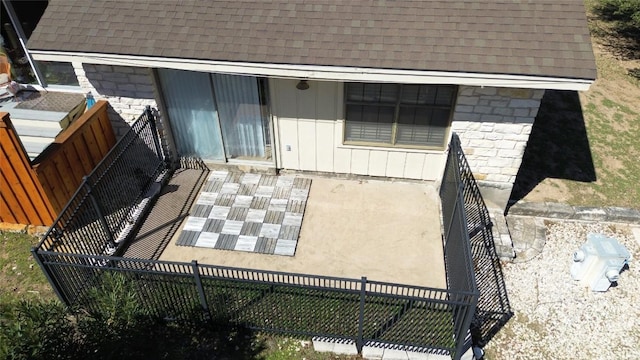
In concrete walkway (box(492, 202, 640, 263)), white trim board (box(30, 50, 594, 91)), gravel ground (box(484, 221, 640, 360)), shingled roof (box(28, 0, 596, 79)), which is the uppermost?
shingled roof (box(28, 0, 596, 79))

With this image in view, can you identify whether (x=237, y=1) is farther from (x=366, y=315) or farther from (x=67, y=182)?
(x=366, y=315)

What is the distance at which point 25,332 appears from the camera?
16.2ft

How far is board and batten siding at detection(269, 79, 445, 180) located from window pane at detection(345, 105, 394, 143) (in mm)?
168

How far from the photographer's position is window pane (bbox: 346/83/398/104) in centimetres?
778

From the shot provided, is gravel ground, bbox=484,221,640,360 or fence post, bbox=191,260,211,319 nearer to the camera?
fence post, bbox=191,260,211,319

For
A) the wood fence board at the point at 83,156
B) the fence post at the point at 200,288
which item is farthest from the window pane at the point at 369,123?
the wood fence board at the point at 83,156

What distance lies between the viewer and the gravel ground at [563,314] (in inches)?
255

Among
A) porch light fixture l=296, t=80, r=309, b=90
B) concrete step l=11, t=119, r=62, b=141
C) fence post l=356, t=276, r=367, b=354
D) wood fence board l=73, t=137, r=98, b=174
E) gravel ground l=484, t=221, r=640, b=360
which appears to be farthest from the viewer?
concrete step l=11, t=119, r=62, b=141

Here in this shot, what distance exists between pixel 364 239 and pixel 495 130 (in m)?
3.05

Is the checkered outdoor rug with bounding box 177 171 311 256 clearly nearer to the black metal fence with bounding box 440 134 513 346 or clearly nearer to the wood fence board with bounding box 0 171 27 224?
the black metal fence with bounding box 440 134 513 346

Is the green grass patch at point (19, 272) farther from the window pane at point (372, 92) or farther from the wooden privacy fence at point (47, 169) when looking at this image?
the window pane at point (372, 92)

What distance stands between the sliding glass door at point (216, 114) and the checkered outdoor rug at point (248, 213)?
1.98ft

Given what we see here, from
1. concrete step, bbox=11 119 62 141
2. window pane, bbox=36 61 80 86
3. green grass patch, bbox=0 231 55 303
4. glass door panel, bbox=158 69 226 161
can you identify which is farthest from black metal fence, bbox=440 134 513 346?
window pane, bbox=36 61 80 86

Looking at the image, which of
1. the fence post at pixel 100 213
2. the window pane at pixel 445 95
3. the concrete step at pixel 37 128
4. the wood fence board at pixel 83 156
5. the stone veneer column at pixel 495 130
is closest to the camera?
the fence post at pixel 100 213
